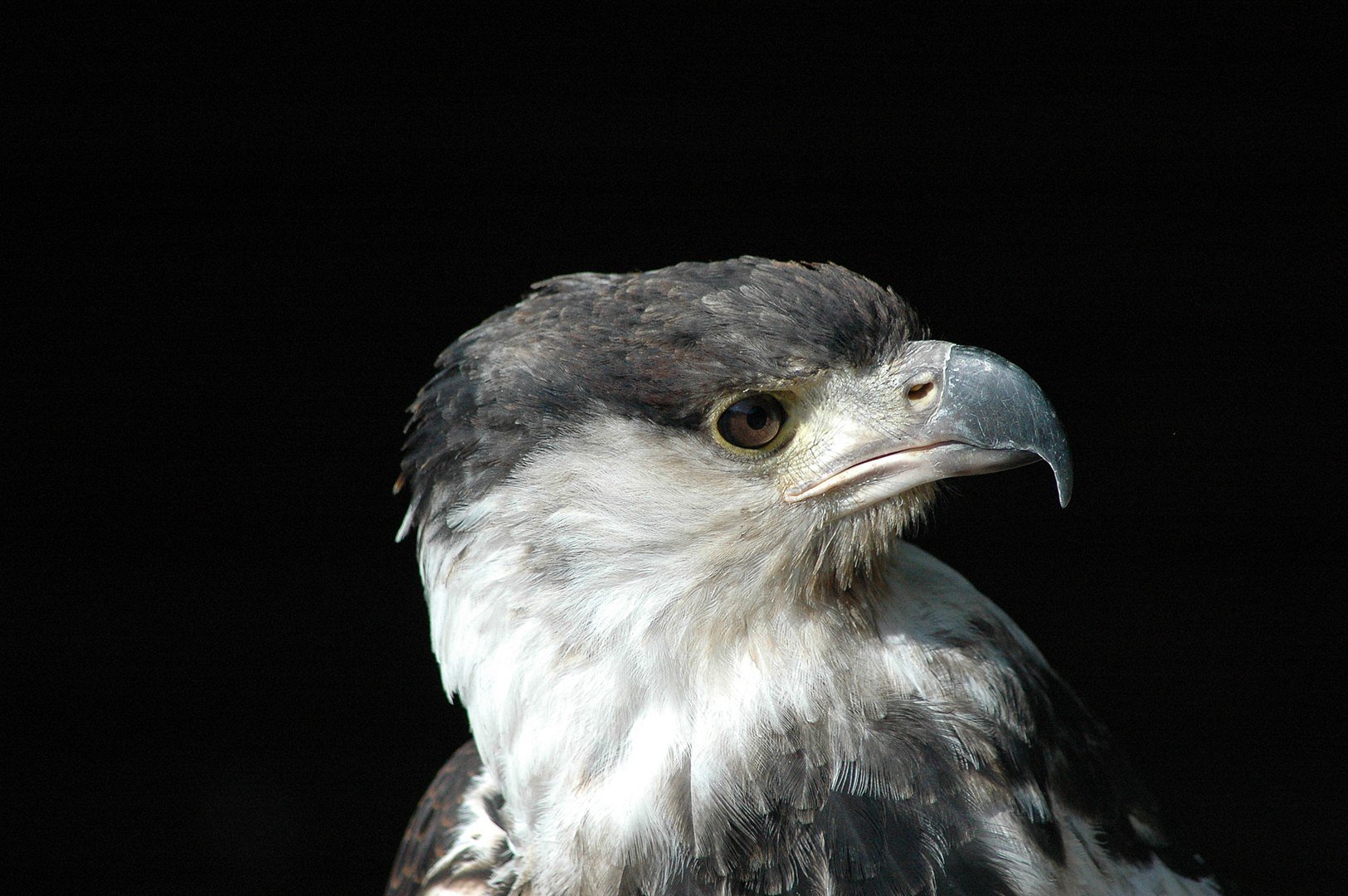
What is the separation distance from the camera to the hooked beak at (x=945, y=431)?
1799 millimetres

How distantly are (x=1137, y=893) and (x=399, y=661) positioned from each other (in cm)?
333

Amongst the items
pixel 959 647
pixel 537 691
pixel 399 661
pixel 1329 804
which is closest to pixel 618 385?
pixel 537 691

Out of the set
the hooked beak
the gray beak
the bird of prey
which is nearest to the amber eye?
the bird of prey

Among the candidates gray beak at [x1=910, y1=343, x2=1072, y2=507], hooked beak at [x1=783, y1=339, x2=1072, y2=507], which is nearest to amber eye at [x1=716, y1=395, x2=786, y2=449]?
hooked beak at [x1=783, y1=339, x2=1072, y2=507]

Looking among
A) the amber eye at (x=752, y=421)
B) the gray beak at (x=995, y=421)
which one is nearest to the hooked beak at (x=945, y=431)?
the gray beak at (x=995, y=421)

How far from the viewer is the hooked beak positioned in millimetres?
1799

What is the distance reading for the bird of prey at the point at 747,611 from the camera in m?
1.82

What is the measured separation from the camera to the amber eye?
1.88 m

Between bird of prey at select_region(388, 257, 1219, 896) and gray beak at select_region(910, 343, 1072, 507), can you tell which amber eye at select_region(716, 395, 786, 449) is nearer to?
bird of prey at select_region(388, 257, 1219, 896)

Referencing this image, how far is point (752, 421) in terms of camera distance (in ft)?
6.22

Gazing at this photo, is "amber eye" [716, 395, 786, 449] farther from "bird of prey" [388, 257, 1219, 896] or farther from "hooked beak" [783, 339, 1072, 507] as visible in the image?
"hooked beak" [783, 339, 1072, 507]

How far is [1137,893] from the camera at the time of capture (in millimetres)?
1941

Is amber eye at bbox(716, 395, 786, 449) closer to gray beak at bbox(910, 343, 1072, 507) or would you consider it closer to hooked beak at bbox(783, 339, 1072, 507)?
hooked beak at bbox(783, 339, 1072, 507)

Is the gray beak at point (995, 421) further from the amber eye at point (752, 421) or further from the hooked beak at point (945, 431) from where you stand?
the amber eye at point (752, 421)
